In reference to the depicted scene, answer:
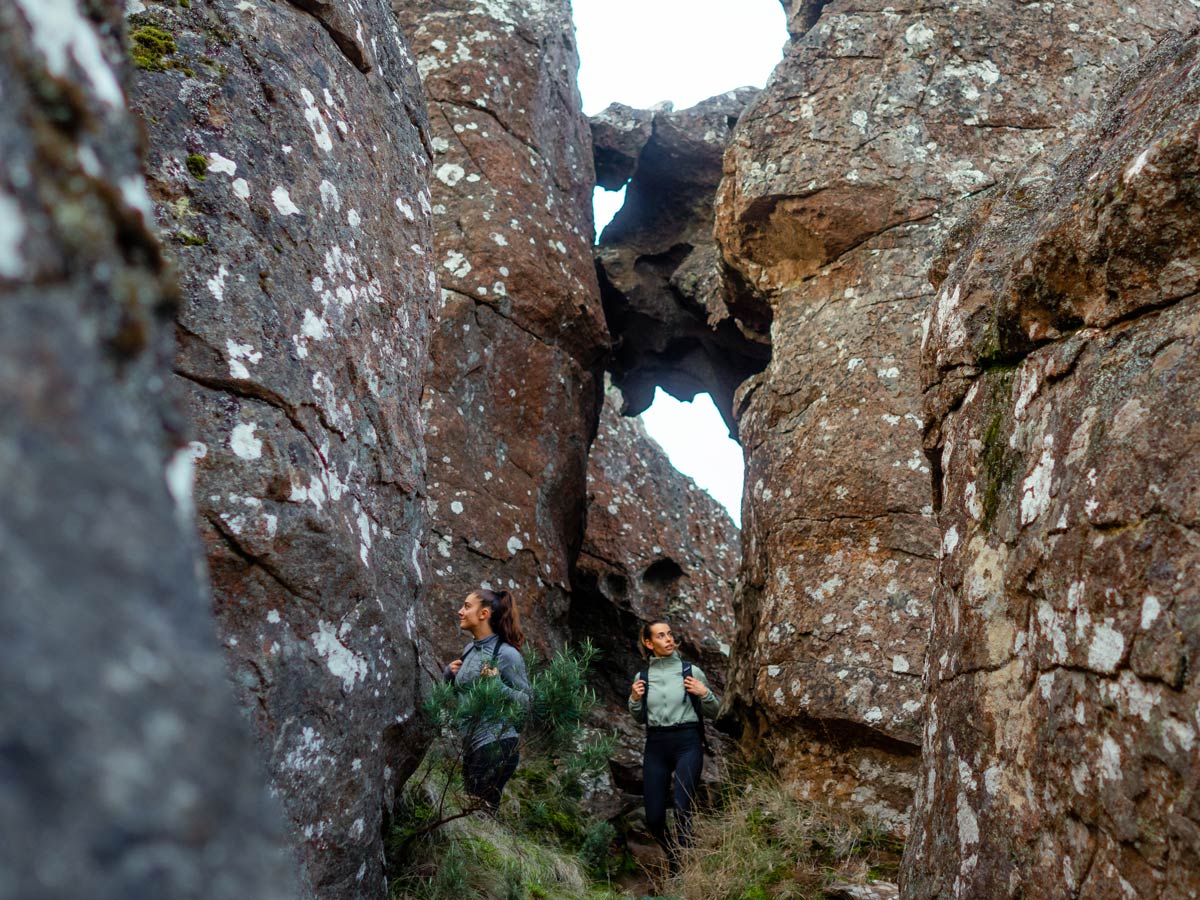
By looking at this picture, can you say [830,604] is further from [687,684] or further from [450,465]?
[450,465]

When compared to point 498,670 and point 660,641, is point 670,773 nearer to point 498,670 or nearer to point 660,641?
point 660,641

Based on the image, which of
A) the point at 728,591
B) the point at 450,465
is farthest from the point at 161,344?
the point at 728,591

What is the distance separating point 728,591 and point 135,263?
332 inches

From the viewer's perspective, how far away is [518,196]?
24.6 ft

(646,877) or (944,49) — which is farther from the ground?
(944,49)

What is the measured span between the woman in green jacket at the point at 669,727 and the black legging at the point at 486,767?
1412 mm

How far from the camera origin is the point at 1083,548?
6.23 feet

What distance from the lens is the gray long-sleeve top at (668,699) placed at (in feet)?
17.0

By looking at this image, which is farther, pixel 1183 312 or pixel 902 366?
pixel 902 366

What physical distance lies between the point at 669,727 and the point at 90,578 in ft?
16.2

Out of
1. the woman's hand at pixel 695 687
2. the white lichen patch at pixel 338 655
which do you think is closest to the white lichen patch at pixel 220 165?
the white lichen patch at pixel 338 655

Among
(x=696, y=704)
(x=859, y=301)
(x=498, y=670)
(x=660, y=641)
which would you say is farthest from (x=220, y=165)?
(x=859, y=301)

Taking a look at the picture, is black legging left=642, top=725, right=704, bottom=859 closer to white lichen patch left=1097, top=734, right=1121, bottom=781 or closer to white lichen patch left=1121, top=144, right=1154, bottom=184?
white lichen patch left=1097, top=734, right=1121, bottom=781

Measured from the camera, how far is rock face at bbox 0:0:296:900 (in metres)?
0.44
